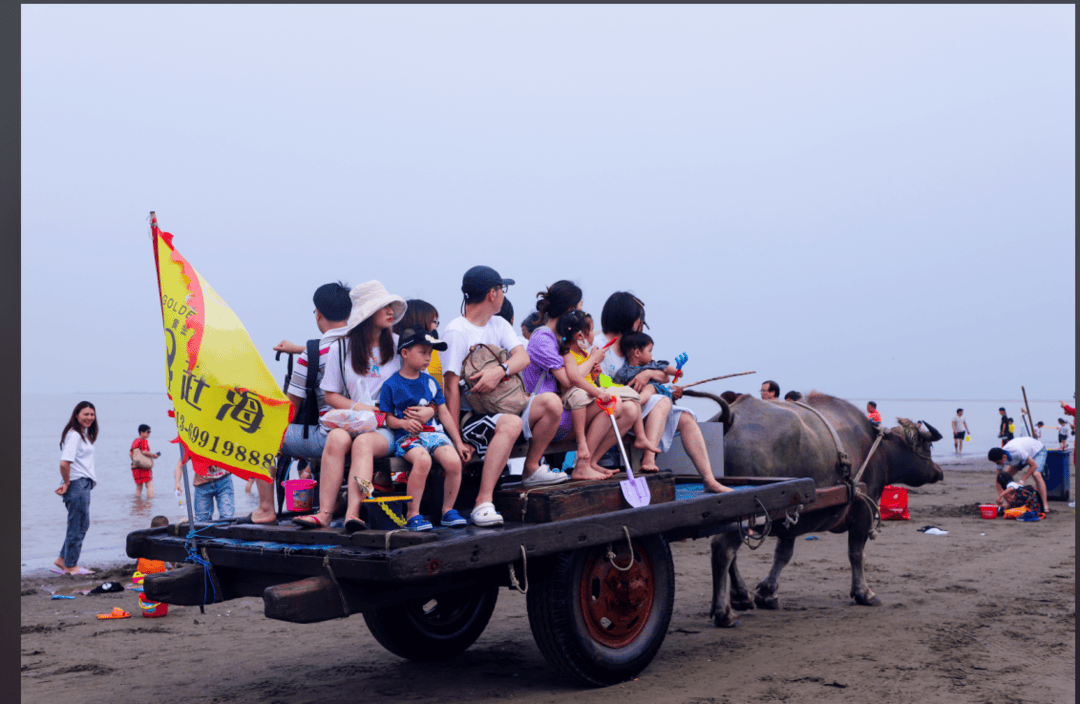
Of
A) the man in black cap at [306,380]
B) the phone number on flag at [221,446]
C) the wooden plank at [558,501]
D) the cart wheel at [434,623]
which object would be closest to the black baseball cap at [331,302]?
the man in black cap at [306,380]

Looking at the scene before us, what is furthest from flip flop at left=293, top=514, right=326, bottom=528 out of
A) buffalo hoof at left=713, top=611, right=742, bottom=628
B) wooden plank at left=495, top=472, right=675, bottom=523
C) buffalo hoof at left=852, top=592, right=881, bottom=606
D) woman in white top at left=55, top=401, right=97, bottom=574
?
woman in white top at left=55, top=401, right=97, bottom=574

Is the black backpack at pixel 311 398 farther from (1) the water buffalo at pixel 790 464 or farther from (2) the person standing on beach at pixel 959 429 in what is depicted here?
(2) the person standing on beach at pixel 959 429

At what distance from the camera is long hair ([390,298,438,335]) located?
5391 millimetres

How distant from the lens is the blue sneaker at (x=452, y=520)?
454cm

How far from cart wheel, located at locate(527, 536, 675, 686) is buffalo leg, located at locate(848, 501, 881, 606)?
9.97 ft

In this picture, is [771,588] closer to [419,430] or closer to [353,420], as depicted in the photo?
[419,430]

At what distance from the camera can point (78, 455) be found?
981 cm

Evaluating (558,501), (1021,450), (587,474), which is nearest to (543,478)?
(587,474)

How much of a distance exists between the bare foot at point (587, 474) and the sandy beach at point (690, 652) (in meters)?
1.16

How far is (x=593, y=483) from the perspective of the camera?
196 inches

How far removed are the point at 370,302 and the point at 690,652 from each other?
3.18 m

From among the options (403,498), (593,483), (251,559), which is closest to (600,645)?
(593,483)

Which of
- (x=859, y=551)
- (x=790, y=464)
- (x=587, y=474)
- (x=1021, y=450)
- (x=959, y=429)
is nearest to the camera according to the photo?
(x=587, y=474)

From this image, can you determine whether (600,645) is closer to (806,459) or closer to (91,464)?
(806,459)
